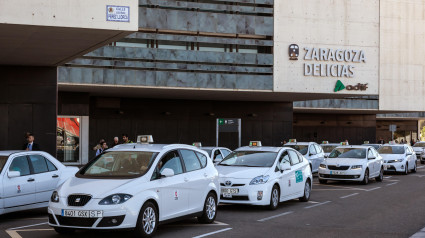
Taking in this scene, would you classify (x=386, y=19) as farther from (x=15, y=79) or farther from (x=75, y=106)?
(x=15, y=79)

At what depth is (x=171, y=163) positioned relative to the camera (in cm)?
1122

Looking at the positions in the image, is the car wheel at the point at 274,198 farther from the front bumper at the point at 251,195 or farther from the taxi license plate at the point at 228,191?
the taxi license plate at the point at 228,191

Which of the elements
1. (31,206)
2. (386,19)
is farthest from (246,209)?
(386,19)

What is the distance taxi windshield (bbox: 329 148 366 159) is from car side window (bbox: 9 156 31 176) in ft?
47.2

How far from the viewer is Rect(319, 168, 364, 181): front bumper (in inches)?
912

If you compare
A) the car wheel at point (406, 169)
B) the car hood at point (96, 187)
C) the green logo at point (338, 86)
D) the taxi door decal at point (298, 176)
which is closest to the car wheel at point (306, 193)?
the taxi door decal at point (298, 176)

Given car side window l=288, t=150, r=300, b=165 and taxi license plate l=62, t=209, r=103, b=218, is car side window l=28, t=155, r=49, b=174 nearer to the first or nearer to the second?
taxi license plate l=62, t=209, r=103, b=218

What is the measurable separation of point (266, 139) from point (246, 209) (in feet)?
90.6

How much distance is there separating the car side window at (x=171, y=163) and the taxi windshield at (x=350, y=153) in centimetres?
1420

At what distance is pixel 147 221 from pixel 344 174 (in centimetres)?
1444

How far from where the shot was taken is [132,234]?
9969 millimetres

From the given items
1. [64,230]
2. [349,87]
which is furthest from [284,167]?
[349,87]

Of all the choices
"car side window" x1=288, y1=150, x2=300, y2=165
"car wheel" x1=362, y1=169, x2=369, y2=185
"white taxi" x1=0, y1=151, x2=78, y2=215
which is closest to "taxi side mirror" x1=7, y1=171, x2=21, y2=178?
"white taxi" x1=0, y1=151, x2=78, y2=215

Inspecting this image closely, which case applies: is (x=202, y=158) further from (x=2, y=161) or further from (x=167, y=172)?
(x=2, y=161)
